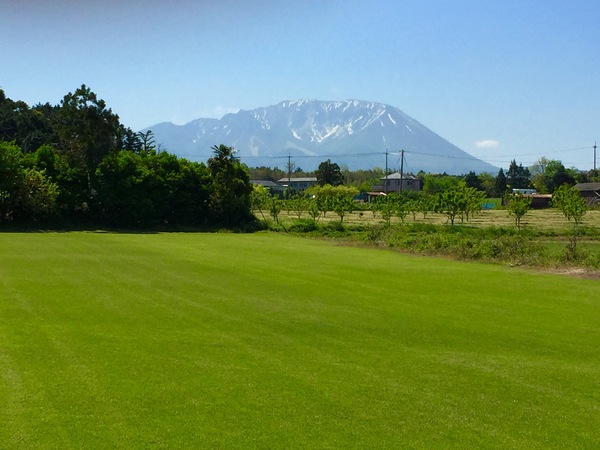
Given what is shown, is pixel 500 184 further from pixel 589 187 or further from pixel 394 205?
pixel 394 205

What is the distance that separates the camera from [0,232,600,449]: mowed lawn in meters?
6.80

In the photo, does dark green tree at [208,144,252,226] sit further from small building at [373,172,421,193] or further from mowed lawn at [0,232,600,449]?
small building at [373,172,421,193]

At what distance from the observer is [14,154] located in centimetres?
4569

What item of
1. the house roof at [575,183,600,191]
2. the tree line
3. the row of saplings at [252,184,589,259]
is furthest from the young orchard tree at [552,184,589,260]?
the house roof at [575,183,600,191]

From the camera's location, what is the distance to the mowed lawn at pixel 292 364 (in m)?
6.80

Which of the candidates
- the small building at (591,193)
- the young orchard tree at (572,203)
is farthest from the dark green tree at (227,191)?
the small building at (591,193)

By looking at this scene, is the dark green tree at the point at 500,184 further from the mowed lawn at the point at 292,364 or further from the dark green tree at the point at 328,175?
the mowed lawn at the point at 292,364

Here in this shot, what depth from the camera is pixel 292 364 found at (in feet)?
30.5

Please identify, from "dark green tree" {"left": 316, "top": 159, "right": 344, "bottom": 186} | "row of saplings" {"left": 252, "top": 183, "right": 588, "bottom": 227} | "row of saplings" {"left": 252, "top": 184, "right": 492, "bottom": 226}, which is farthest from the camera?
"dark green tree" {"left": 316, "top": 159, "right": 344, "bottom": 186}

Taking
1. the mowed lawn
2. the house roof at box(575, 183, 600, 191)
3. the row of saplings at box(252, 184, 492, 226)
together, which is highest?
the house roof at box(575, 183, 600, 191)

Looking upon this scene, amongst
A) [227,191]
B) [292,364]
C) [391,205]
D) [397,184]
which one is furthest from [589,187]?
[292,364]

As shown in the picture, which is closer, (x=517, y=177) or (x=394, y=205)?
(x=394, y=205)

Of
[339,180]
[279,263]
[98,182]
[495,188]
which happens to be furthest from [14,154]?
[495,188]

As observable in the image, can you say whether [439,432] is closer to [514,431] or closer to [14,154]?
[514,431]
